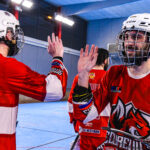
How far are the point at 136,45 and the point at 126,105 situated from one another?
1.46 ft

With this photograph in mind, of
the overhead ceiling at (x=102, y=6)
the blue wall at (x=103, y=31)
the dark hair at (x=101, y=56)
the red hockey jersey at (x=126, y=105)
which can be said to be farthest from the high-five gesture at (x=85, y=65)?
the blue wall at (x=103, y=31)

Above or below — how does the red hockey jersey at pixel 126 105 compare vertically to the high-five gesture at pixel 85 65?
below

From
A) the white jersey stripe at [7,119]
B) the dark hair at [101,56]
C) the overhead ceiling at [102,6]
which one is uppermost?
the overhead ceiling at [102,6]

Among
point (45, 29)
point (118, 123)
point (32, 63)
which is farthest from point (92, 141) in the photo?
point (45, 29)

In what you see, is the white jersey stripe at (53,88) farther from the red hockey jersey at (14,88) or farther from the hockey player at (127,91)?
the hockey player at (127,91)

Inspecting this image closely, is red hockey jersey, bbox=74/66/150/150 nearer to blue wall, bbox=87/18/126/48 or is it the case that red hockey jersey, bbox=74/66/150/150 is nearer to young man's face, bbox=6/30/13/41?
young man's face, bbox=6/30/13/41

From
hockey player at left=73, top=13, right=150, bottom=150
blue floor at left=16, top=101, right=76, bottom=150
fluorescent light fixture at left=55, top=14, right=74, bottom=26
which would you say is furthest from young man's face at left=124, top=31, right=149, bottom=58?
fluorescent light fixture at left=55, top=14, right=74, bottom=26

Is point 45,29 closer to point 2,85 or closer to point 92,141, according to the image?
point 92,141

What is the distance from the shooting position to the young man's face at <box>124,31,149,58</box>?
1.68 meters

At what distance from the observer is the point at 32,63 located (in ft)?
42.0

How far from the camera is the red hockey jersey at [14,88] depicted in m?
1.69

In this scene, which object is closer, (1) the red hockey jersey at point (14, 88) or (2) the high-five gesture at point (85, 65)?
(2) the high-five gesture at point (85, 65)

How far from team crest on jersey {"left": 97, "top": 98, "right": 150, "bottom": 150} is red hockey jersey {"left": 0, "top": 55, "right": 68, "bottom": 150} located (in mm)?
478

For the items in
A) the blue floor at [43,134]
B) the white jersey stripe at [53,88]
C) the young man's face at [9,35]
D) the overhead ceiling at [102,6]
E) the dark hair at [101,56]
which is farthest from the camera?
the overhead ceiling at [102,6]
